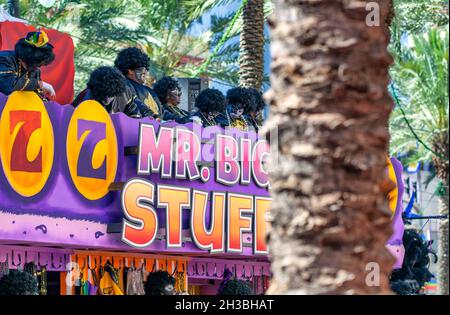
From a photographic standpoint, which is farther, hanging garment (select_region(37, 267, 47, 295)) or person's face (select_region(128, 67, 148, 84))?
person's face (select_region(128, 67, 148, 84))

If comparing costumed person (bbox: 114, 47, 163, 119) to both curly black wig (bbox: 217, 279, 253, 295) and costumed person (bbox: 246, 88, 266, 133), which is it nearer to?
costumed person (bbox: 246, 88, 266, 133)

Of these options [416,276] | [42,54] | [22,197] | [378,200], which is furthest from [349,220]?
[416,276]

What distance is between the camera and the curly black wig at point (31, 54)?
1114 cm

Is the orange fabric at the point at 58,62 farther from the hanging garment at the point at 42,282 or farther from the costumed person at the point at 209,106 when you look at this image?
the hanging garment at the point at 42,282

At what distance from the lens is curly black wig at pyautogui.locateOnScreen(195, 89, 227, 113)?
13.5m

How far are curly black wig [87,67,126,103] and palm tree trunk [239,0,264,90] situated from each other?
27.0 feet

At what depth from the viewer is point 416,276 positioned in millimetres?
21125

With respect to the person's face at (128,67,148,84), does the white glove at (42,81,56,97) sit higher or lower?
lower

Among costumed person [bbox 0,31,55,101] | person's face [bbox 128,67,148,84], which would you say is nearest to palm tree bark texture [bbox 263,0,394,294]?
costumed person [bbox 0,31,55,101]

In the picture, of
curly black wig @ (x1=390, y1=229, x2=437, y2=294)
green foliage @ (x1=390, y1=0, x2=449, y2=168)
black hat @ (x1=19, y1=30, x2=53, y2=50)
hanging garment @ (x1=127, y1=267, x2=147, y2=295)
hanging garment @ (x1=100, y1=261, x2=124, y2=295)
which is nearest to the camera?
black hat @ (x1=19, y1=30, x2=53, y2=50)

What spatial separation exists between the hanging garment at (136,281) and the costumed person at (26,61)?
2.47 m

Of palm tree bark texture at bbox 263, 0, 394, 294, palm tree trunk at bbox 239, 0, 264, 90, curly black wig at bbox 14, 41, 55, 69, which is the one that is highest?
palm tree trunk at bbox 239, 0, 264, 90

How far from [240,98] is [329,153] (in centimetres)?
888

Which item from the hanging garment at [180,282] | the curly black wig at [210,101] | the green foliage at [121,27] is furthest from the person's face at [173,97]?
the green foliage at [121,27]
